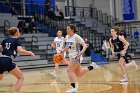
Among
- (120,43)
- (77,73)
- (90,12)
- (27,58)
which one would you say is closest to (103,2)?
(90,12)

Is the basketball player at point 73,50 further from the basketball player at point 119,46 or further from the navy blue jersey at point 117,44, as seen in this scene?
the navy blue jersey at point 117,44

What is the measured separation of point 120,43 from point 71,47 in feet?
8.82

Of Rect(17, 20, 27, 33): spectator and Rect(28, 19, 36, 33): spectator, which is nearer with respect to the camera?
Rect(17, 20, 27, 33): spectator

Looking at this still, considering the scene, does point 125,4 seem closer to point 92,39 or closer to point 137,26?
point 137,26

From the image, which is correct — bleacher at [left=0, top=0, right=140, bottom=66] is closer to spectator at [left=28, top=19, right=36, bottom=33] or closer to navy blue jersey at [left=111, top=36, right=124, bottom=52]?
spectator at [left=28, top=19, right=36, bottom=33]

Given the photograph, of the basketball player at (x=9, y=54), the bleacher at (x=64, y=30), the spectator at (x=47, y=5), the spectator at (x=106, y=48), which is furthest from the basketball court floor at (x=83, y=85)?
the spectator at (x=47, y=5)

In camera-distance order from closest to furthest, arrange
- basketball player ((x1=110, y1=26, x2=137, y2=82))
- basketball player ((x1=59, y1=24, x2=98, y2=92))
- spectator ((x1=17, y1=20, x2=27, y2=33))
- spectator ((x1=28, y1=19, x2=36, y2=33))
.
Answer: basketball player ((x1=59, y1=24, x2=98, y2=92)) < basketball player ((x1=110, y1=26, x2=137, y2=82)) < spectator ((x1=17, y1=20, x2=27, y2=33)) < spectator ((x1=28, y1=19, x2=36, y2=33))

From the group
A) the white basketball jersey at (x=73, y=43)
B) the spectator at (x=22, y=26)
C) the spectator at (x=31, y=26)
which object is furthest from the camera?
the spectator at (x=31, y=26)

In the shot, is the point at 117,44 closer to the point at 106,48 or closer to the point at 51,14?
the point at 106,48

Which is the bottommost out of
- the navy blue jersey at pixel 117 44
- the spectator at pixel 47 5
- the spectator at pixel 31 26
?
the navy blue jersey at pixel 117 44

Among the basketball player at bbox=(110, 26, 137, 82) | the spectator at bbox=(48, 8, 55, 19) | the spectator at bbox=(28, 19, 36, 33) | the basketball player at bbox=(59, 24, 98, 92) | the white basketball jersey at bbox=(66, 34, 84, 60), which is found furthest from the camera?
the spectator at bbox=(48, 8, 55, 19)

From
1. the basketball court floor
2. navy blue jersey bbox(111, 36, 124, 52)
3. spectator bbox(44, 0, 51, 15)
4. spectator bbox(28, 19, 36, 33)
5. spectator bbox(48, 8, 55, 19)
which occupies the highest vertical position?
spectator bbox(44, 0, 51, 15)

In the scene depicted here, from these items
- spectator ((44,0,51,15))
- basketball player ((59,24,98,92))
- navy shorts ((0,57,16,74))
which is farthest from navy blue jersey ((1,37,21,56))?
spectator ((44,0,51,15))

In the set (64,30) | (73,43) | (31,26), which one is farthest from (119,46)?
(64,30)
